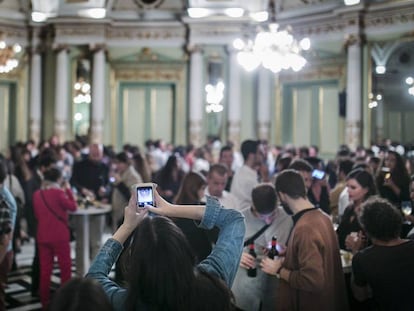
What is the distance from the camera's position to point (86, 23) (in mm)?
16344

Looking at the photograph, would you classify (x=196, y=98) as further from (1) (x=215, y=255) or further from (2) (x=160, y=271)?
(2) (x=160, y=271)

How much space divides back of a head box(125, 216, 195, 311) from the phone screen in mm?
422

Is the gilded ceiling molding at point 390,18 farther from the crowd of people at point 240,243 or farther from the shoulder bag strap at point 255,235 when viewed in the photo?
the shoulder bag strap at point 255,235

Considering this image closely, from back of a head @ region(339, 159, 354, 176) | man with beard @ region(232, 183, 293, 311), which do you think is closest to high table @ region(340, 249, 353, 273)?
man with beard @ region(232, 183, 293, 311)

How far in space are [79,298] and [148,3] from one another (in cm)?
1609

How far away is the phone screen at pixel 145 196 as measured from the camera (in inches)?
95.4

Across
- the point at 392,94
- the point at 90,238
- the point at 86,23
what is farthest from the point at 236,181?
the point at 86,23

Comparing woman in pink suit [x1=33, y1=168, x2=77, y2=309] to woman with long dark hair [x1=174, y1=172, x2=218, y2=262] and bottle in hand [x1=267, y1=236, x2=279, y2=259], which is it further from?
bottle in hand [x1=267, y1=236, x2=279, y2=259]

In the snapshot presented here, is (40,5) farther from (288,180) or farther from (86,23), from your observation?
(288,180)

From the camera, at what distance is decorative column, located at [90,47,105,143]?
650 inches

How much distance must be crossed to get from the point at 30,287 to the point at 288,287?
15.5 ft

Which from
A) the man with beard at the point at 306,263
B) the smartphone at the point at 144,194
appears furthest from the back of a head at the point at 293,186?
the smartphone at the point at 144,194

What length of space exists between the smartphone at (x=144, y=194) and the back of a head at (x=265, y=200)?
2.17 m

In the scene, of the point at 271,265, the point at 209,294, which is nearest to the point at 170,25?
the point at 271,265
